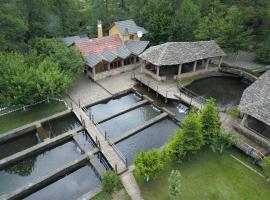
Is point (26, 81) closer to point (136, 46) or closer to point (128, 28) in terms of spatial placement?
point (136, 46)

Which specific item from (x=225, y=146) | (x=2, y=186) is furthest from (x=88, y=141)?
(x=225, y=146)

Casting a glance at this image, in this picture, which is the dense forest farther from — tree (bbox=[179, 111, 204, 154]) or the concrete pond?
tree (bbox=[179, 111, 204, 154])

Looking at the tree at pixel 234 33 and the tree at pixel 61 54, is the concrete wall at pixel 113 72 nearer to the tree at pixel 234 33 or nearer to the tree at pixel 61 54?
the tree at pixel 61 54

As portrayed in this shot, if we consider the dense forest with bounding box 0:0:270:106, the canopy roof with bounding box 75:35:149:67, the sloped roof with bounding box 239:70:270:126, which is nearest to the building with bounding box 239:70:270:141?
the sloped roof with bounding box 239:70:270:126

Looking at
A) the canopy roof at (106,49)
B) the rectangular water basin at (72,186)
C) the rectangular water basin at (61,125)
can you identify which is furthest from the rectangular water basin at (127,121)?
the canopy roof at (106,49)

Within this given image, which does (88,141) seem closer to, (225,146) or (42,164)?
(42,164)
